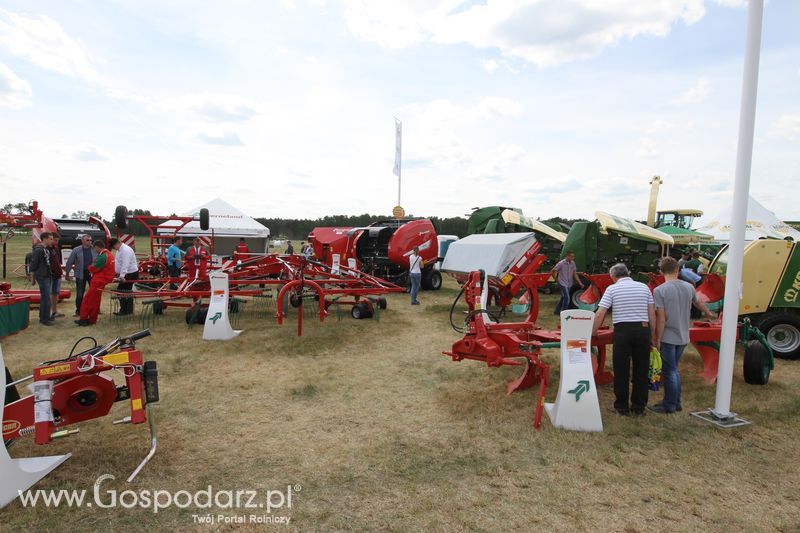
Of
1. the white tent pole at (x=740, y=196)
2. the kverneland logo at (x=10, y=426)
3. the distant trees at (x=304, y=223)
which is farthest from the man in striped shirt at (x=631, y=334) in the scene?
the distant trees at (x=304, y=223)

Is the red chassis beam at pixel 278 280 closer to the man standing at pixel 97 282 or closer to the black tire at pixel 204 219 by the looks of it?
the man standing at pixel 97 282

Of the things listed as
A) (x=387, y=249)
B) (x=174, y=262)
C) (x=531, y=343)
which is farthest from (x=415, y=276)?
(x=531, y=343)

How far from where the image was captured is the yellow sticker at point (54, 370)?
2949 millimetres

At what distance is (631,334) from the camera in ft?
13.8

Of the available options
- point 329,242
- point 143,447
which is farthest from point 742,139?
point 329,242

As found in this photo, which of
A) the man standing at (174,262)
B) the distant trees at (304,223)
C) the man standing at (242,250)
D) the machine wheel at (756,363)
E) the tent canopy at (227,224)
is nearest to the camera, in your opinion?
the machine wheel at (756,363)

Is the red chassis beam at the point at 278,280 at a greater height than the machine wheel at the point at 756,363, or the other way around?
the red chassis beam at the point at 278,280

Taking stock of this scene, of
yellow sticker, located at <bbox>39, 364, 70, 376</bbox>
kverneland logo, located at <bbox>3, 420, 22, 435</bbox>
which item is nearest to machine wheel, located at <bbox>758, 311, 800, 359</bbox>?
yellow sticker, located at <bbox>39, 364, 70, 376</bbox>

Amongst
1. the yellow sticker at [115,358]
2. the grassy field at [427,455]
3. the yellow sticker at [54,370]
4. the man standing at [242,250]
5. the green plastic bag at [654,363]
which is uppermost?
the man standing at [242,250]

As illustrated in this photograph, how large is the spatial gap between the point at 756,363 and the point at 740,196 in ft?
7.70

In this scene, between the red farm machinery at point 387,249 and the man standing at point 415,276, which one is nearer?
the man standing at point 415,276

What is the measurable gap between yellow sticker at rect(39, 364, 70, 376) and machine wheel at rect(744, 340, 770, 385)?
6583 millimetres

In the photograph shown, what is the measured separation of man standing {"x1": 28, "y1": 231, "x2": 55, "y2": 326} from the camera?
302 inches

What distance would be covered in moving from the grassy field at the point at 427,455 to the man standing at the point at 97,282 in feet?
6.91
